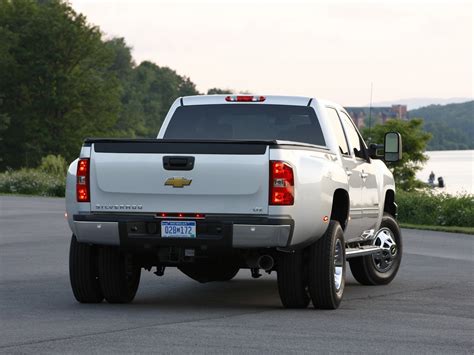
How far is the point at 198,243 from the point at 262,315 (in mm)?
905

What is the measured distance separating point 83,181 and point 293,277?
214cm

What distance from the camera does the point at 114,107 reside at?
359ft

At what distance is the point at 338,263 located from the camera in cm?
1222

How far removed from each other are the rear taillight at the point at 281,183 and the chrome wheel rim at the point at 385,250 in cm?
419

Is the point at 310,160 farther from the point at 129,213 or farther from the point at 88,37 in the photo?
the point at 88,37

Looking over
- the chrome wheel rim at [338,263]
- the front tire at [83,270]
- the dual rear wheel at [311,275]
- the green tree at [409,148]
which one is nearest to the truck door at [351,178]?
the chrome wheel rim at [338,263]

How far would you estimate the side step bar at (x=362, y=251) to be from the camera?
13220mm

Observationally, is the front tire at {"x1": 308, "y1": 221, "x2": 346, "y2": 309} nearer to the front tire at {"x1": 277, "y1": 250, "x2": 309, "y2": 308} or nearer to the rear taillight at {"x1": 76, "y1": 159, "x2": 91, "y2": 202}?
the front tire at {"x1": 277, "y1": 250, "x2": 309, "y2": 308}

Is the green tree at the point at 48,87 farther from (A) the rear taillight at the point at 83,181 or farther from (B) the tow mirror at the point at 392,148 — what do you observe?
(A) the rear taillight at the point at 83,181

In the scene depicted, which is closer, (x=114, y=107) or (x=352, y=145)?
(x=352, y=145)

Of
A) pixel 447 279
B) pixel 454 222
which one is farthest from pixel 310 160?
pixel 454 222

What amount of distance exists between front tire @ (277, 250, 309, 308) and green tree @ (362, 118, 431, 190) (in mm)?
95631

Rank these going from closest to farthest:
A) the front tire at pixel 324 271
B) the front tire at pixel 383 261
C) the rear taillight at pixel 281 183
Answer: the rear taillight at pixel 281 183, the front tire at pixel 324 271, the front tire at pixel 383 261

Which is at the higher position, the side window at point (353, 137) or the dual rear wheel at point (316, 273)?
the side window at point (353, 137)
